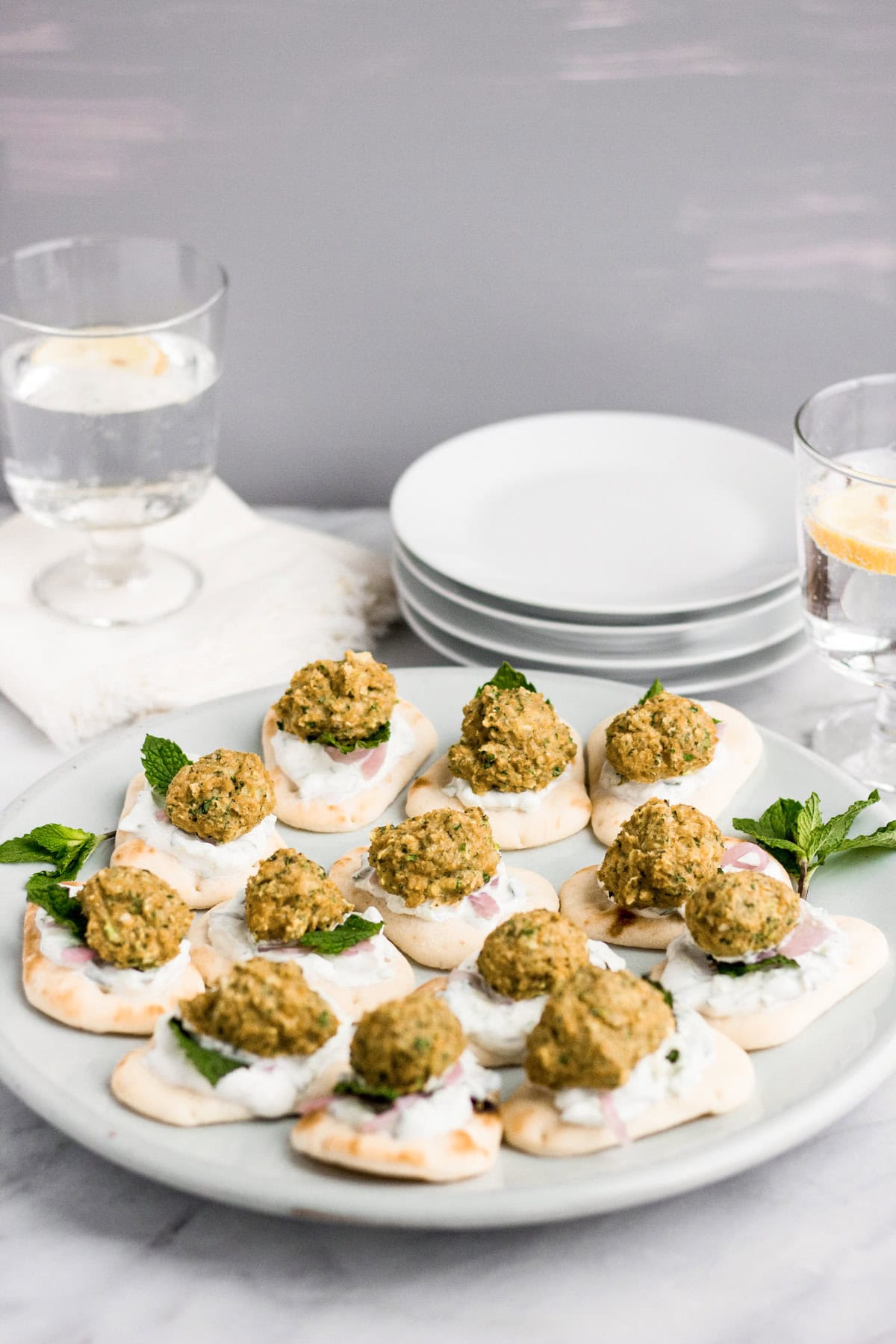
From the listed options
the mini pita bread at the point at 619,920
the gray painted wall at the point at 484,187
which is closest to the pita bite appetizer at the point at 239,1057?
the mini pita bread at the point at 619,920

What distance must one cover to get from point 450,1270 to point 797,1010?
0.68 m

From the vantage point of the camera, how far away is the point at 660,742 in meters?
2.92

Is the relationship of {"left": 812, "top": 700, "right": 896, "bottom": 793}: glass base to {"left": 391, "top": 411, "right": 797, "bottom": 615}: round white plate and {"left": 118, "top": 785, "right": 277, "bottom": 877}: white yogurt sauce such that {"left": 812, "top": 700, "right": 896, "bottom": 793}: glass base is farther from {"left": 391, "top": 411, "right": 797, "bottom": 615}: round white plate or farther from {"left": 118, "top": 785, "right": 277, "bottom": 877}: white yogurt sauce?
{"left": 118, "top": 785, "right": 277, "bottom": 877}: white yogurt sauce

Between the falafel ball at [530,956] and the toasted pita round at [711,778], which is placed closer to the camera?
the falafel ball at [530,956]

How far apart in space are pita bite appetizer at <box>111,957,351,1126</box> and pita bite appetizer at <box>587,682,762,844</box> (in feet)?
2.88

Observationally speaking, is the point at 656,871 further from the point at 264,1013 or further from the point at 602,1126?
the point at 264,1013

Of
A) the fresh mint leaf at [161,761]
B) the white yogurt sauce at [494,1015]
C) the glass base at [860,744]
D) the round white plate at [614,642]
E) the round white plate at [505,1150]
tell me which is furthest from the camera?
the round white plate at [614,642]

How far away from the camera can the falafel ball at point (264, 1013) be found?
7.32 ft

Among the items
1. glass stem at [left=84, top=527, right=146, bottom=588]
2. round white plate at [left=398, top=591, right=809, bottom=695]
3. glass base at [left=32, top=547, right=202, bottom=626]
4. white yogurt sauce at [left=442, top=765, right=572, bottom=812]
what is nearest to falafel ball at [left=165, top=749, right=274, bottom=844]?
white yogurt sauce at [left=442, top=765, right=572, bottom=812]

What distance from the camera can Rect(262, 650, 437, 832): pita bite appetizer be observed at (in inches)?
118

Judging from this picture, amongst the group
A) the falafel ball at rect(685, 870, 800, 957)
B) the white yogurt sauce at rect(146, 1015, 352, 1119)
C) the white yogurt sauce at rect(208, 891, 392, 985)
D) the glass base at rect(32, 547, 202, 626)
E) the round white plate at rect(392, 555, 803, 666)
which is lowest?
the glass base at rect(32, 547, 202, 626)

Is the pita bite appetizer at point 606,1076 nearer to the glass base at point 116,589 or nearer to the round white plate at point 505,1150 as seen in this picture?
the round white plate at point 505,1150

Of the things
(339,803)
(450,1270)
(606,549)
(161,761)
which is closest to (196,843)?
(161,761)

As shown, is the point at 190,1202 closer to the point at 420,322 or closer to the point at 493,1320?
the point at 493,1320
